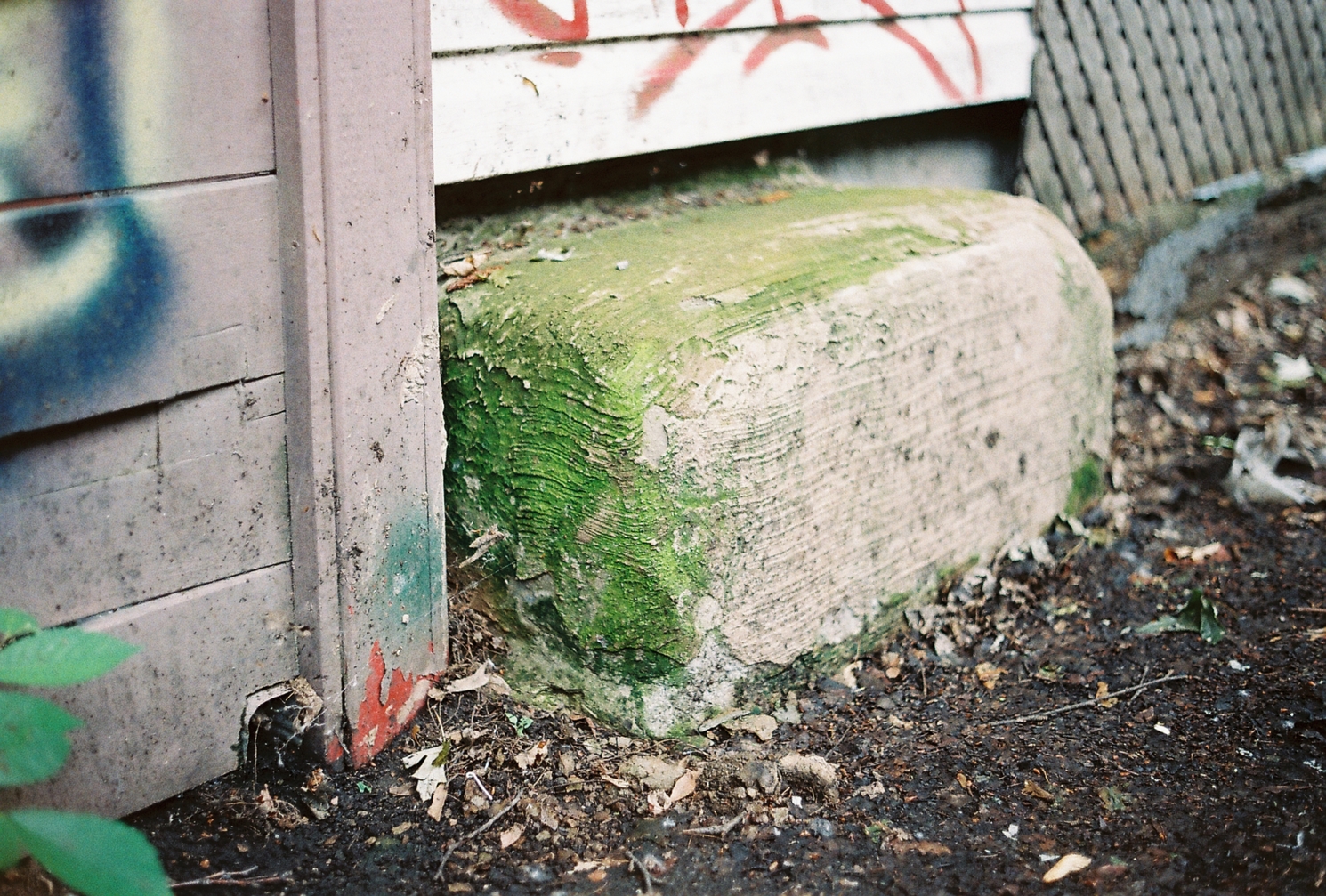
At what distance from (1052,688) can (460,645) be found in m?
1.32

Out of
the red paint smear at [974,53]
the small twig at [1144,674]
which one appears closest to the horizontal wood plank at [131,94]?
the small twig at [1144,674]

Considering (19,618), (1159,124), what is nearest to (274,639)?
(19,618)

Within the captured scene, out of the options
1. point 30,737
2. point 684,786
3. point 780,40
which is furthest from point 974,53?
point 30,737

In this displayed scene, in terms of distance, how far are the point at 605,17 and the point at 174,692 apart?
173 cm

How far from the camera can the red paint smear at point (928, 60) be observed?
11.2 ft

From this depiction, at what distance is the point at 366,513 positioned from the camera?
80.4 inches

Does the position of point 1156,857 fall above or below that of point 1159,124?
below

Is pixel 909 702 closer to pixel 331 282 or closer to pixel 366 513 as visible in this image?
pixel 366 513

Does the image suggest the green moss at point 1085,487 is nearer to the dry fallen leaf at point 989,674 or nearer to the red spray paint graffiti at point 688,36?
the dry fallen leaf at point 989,674

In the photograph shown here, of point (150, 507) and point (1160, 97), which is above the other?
point (1160, 97)

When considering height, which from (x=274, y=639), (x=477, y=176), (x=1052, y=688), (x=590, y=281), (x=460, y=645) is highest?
(x=477, y=176)

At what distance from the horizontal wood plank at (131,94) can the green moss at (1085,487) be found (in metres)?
2.36

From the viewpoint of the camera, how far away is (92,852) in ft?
4.22

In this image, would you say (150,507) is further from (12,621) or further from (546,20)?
(546,20)
